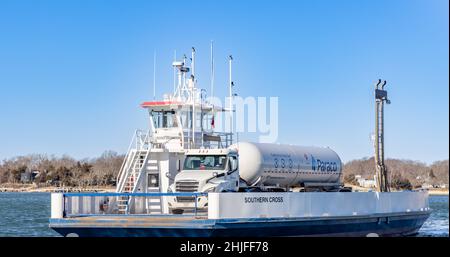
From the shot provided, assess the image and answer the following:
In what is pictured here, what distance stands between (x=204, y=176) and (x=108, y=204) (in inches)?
123

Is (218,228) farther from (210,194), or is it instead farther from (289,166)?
(289,166)

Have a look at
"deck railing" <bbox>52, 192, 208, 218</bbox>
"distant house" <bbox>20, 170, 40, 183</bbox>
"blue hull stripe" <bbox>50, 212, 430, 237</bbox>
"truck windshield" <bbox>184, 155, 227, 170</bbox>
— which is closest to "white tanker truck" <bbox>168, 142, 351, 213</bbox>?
"truck windshield" <bbox>184, 155, 227, 170</bbox>

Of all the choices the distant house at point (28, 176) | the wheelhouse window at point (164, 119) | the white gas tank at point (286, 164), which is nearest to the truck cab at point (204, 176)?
the white gas tank at point (286, 164)

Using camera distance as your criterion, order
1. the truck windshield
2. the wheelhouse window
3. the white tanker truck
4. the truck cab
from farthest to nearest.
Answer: the wheelhouse window
the truck windshield
the white tanker truck
the truck cab

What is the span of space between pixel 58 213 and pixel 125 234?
79.7 inches

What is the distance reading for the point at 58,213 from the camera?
2331 centimetres

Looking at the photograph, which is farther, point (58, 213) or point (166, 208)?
point (166, 208)

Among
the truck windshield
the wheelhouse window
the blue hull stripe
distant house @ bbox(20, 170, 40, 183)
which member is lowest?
the blue hull stripe

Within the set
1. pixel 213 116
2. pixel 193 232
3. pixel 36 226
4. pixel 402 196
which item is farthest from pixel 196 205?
pixel 36 226

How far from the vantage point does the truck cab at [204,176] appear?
23938 millimetres

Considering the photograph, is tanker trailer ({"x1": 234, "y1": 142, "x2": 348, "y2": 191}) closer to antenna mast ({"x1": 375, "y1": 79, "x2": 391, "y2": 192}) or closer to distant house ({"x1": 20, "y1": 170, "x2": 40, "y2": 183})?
antenna mast ({"x1": 375, "y1": 79, "x2": 391, "y2": 192})

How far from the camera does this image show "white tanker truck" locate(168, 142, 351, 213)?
79.6 feet

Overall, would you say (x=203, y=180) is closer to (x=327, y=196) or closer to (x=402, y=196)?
(x=327, y=196)
